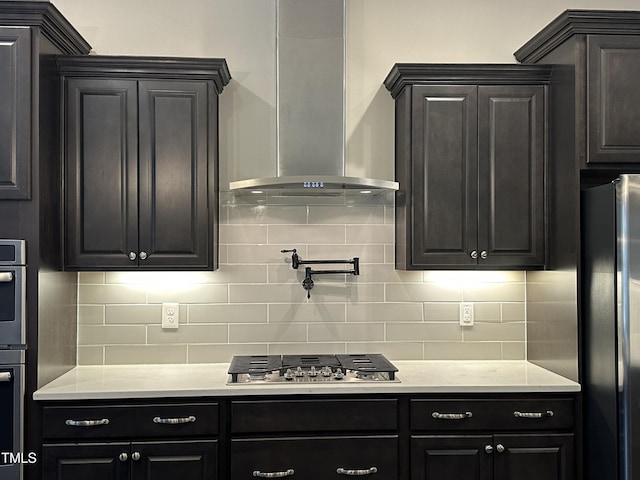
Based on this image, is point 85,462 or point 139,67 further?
point 139,67

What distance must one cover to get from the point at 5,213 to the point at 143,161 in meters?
0.66

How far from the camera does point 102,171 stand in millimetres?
2945

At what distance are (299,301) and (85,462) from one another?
131cm

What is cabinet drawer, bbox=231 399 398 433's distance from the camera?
267 cm

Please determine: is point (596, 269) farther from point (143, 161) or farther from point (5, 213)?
point (5, 213)

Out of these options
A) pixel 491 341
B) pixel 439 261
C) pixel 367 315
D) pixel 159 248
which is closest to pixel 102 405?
pixel 159 248

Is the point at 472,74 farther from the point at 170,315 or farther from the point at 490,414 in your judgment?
the point at 170,315

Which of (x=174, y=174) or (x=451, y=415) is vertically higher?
(x=174, y=174)

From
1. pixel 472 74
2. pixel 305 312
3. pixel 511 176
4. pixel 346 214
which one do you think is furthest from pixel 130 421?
pixel 472 74

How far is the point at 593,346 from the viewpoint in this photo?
271 centimetres

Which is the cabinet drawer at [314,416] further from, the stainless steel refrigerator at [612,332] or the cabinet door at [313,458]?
the stainless steel refrigerator at [612,332]

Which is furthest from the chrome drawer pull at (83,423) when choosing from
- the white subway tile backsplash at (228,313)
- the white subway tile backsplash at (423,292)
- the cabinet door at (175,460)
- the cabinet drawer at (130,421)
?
the white subway tile backsplash at (423,292)

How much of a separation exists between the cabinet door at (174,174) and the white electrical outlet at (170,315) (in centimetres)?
38

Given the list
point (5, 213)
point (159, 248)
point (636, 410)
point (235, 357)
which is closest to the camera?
point (636, 410)
